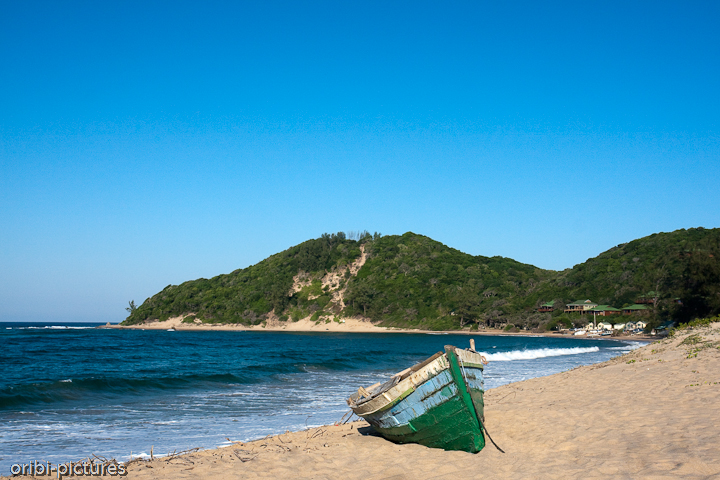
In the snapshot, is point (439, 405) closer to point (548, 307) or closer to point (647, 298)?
point (647, 298)

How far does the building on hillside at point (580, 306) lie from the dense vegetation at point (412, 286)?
2320mm

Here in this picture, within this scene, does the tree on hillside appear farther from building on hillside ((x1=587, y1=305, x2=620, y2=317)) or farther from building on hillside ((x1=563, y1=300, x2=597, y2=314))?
building on hillside ((x1=563, y1=300, x2=597, y2=314))

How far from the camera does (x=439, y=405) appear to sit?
25.6 feet

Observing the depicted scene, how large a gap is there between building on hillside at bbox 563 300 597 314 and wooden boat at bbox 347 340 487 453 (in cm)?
8350

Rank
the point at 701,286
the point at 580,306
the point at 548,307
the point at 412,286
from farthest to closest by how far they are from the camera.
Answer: the point at 412,286 < the point at 548,307 < the point at 580,306 < the point at 701,286

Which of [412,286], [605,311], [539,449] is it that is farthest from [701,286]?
[412,286]

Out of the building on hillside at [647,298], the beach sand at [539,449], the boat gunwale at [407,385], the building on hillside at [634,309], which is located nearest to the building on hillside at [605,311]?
the building on hillside at [634,309]

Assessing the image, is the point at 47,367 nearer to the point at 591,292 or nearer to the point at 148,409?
the point at 148,409

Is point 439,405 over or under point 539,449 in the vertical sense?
over

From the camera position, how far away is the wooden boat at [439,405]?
7691 millimetres

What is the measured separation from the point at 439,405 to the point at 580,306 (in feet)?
282

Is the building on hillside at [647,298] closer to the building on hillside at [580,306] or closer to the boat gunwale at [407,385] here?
the building on hillside at [580,306]

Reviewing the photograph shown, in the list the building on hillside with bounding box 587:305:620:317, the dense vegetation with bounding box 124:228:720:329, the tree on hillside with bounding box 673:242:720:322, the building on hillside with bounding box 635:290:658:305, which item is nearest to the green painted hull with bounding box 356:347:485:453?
the tree on hillside with bounding box 673:242:720:322

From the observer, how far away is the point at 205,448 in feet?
29.6
